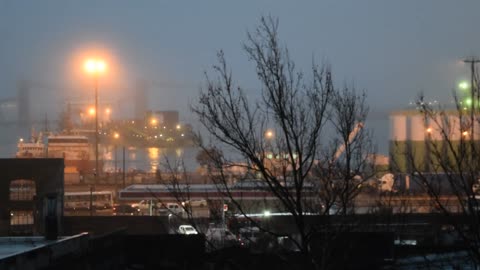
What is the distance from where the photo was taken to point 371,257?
13.1m

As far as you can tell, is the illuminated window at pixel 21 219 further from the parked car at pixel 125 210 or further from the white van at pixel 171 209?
the white van at pixel 171 209

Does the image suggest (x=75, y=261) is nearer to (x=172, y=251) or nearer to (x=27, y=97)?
(x=172, y=251)

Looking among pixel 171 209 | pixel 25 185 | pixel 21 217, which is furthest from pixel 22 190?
pixel 171 209

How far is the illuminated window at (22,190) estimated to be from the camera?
28797 millimetres

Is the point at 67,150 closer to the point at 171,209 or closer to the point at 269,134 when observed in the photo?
the point at 171,209

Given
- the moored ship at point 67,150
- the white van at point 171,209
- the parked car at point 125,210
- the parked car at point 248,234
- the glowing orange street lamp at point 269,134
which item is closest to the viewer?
the parked car at point 248,234

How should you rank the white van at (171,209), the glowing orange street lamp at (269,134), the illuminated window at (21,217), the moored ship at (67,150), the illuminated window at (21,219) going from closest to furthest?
the glowing orange street lamp at (269,134) < the white van at (171,209) < the illuminated window at (21,219) < the illuminated window at (21,217) < the moored ship at (67,150)

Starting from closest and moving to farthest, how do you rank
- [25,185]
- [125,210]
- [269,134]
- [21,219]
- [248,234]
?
[248,234]
[269,134]
[21,219]
[25,185]
[125,210]

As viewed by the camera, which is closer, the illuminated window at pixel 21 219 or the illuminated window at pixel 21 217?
the illuminated window at pixel 21 219

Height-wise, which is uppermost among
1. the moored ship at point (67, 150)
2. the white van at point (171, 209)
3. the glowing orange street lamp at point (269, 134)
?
the moored ship at point (67, 150)

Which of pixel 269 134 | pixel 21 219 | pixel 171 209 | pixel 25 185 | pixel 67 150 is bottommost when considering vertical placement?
pixel 21 219

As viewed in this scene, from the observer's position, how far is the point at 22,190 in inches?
1148

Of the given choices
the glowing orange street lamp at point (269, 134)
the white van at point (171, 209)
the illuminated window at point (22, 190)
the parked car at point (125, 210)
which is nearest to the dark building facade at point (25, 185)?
the illuminated window at point (22, 190)

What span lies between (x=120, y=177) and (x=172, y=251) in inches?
1289
